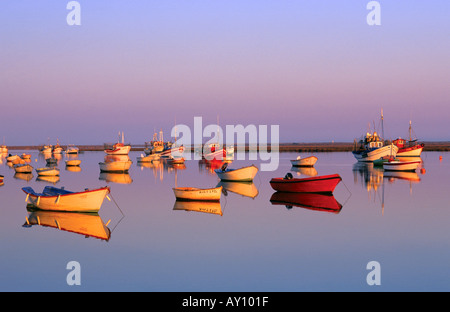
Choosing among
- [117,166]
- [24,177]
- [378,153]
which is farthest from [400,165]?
[24,177]

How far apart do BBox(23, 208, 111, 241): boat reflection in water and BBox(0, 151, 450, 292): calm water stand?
34cm

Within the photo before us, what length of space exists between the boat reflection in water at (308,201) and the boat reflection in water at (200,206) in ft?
14.2

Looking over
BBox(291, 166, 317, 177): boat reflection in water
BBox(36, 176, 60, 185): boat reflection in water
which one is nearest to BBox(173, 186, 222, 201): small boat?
BBox(36, 176, 60, 185): boat reflection in water

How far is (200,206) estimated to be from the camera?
2894cm

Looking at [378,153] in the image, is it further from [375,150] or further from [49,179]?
[49,179]

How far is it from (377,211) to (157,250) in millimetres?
14938

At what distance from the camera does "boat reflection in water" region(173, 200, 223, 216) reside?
27.4 m

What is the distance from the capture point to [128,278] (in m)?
14.0

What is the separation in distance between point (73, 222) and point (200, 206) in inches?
341

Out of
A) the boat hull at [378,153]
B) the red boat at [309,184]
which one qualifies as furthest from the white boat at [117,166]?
the boat hull at [378,153]

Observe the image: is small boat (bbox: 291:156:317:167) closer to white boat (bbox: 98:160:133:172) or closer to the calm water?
white boat (bbox: 98:160:133:172)

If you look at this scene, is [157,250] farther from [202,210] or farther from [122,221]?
[202,210]

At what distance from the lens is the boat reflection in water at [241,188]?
3613cm

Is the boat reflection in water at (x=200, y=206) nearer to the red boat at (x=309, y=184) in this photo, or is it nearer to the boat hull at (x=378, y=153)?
the red boat at (x=309, y=184)
